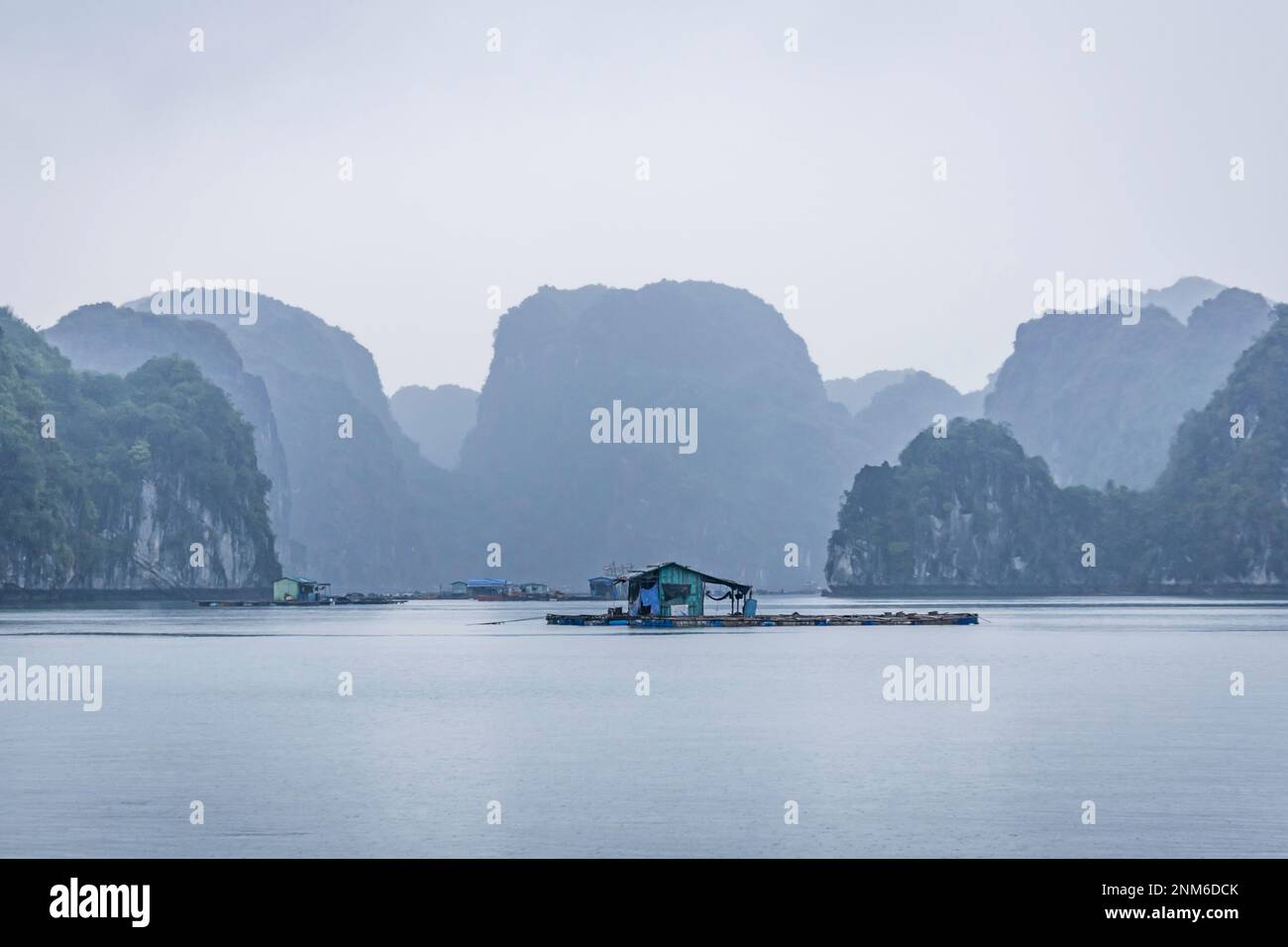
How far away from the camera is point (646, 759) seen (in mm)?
36469

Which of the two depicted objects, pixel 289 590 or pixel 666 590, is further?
pixel 289 590

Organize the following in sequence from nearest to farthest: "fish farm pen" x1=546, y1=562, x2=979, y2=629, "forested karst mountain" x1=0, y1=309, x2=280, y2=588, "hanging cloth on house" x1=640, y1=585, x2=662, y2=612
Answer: "fish farm pen" x1=546, y1=562, x2=979, y2=629 → "hanging cloth on house" x1=640, y1=585, x2=662, y2=612 → "forested karst mountain" x1=0, y1=309, x2=280, y2=588

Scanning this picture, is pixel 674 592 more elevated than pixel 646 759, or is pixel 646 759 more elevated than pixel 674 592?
pixel 674 592

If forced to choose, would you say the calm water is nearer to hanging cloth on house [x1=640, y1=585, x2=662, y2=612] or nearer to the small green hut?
hanging cloth on house [x1=640, y1=585, x2=662, y2=612]

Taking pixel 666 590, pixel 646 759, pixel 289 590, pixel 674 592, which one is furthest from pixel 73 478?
pixel 646 759

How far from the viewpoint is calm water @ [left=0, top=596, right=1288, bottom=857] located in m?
25.7

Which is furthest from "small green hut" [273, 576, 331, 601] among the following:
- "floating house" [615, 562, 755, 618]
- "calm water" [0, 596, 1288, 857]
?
"calm water" [0, 596, 1288, 857]

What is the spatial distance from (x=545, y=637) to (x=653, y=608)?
12071 millimetres

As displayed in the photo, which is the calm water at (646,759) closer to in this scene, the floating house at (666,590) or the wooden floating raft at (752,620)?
the wooden floating raft at (752,620)

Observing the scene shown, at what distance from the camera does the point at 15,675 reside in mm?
59719

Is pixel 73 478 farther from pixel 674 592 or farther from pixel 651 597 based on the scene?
pixel 674 592

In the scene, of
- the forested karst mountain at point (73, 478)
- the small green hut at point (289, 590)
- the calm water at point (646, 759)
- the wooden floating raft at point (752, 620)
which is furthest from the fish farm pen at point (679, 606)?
the small green hut at point (289, 590)
